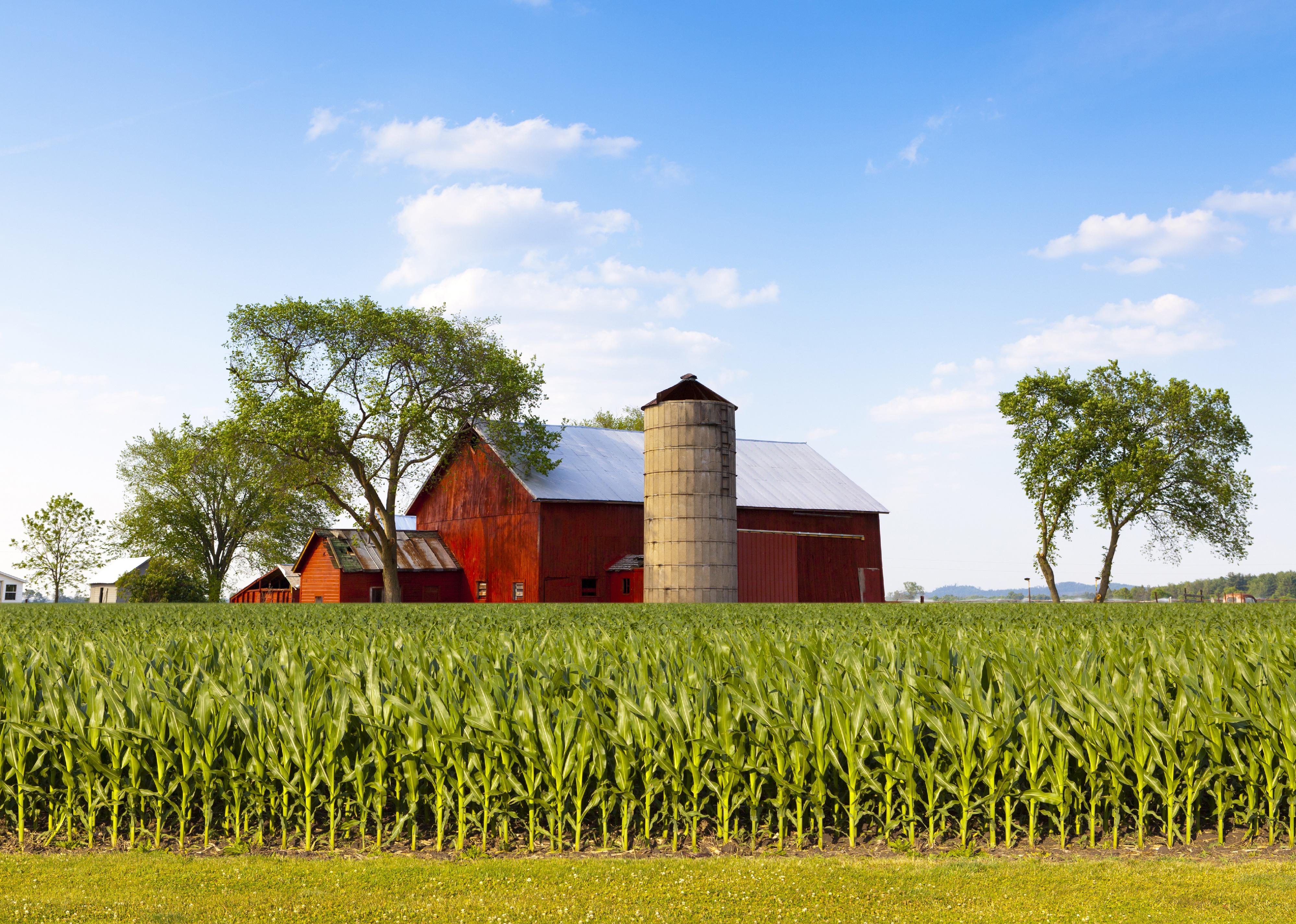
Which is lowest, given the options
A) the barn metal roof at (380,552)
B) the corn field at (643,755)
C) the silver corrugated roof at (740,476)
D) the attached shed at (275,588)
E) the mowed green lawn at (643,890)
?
the mowed green lawn at (643,890)

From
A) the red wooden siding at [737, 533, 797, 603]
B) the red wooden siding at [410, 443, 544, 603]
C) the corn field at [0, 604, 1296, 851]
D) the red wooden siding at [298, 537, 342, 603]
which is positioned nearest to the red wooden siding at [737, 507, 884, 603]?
the red wooden siding at [737, 533, 797, 603]

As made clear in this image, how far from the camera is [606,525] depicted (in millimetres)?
41906

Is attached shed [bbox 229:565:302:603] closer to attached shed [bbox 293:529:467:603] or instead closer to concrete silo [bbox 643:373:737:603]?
attached shed [bbox 293:529:467:603]

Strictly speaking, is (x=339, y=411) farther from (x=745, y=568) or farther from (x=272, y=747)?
(x=272, y=747)

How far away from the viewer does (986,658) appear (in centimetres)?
748

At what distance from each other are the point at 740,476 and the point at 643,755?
40.3m

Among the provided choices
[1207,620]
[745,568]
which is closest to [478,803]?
[1207,620]

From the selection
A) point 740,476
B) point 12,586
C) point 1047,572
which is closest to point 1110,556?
point 1047,572

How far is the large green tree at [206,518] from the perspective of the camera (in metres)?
67.1

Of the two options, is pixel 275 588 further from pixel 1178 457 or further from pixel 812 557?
pixel 1178 457

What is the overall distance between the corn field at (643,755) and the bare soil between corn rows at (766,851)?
0.06 metres

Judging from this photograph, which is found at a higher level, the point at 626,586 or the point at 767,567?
the point at 767,567

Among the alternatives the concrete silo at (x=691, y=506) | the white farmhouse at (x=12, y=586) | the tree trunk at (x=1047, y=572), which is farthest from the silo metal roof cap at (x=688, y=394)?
the white farmhouse at (x=12, y=586)

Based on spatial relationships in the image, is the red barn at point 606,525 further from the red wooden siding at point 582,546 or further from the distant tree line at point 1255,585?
the distant tree line at point 1255,585
